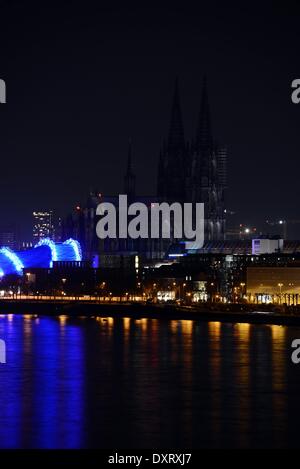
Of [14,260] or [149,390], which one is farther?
[14,260]

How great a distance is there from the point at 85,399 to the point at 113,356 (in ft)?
36.7

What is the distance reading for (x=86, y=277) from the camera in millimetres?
91312

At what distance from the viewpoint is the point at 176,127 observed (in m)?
99.6

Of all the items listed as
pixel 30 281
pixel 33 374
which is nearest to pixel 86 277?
pixel 30 281

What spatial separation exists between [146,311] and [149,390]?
123 feet

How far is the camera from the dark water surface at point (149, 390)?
27.7 meters

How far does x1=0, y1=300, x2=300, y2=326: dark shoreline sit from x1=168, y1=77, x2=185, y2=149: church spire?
22324mm

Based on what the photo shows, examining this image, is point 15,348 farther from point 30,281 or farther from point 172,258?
point 172,258

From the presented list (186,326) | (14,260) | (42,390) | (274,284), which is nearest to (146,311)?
(274,284)

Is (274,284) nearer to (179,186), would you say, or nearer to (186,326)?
(186,326)

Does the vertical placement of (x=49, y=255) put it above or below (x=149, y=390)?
above

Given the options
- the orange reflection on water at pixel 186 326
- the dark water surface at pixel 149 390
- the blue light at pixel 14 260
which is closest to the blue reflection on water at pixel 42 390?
the dark water surface at pixel 149 390

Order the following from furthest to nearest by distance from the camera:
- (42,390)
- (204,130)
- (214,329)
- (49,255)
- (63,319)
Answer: (49,255) → (204,130) → (63,319) → (214,329) → (42,390)
